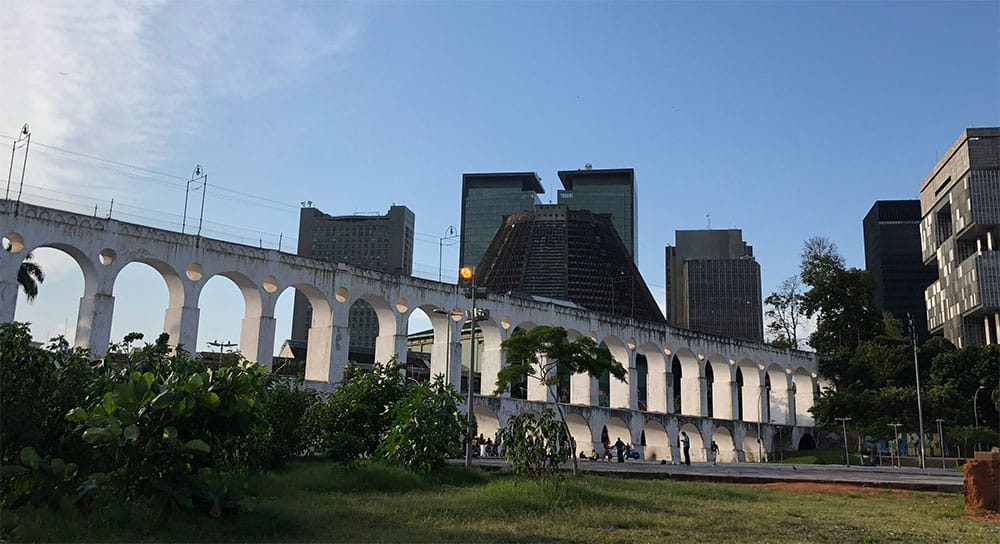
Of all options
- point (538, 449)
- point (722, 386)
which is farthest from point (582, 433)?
point (538, 449)

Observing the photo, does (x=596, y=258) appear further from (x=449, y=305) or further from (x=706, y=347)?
(x=449, y=305)

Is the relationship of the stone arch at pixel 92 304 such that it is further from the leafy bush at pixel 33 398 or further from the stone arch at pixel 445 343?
the leafy bush at pixel 33 398

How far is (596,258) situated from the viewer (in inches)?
3718

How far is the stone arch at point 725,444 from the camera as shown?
48781 millimetres

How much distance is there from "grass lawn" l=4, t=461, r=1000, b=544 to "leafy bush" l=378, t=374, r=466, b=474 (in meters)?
0.57

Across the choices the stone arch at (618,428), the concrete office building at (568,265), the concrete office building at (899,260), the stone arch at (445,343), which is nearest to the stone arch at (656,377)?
the stone arch at (618,428)

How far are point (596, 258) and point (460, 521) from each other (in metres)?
83.3

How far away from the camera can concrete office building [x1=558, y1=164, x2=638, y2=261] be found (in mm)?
150875

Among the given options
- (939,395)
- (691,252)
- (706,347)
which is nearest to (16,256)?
(706,347)

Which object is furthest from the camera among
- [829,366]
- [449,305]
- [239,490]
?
[829,366]

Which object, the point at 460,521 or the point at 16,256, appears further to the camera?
Answer: the point at 16,256

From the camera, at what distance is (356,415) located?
65.5 ft

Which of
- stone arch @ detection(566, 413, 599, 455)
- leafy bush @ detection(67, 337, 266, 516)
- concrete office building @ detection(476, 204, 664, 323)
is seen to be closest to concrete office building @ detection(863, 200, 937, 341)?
concrete office building @ detection(476, 204, 664, 323)

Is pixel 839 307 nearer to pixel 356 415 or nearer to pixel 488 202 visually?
pixel 356 415
